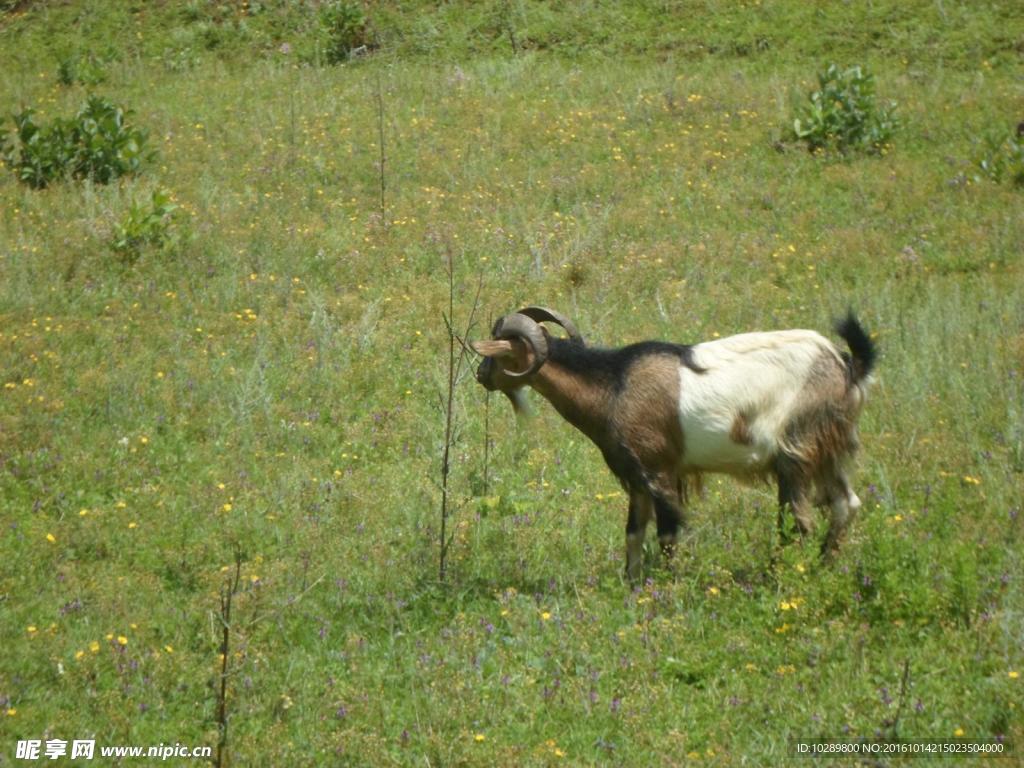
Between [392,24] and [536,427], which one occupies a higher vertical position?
[392,24]

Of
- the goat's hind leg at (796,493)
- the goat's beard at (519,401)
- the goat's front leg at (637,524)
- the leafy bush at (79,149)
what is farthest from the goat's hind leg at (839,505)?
the leafy bush at (79,149)

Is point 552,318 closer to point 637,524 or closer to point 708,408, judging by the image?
point 708,408

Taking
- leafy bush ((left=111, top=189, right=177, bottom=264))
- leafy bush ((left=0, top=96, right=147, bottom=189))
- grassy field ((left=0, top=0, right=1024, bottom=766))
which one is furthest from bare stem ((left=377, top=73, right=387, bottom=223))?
leafy bush ((left=0, top=96, right=147, bottom=189))

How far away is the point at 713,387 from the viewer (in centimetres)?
722

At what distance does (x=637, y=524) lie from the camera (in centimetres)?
734

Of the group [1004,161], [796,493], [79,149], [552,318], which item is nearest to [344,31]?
[79,149]

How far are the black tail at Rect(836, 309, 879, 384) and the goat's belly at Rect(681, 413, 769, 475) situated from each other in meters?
0.72

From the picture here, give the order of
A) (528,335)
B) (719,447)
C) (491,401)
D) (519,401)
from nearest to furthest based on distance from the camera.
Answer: (719,447), (528,335), (519,401), (491,401)

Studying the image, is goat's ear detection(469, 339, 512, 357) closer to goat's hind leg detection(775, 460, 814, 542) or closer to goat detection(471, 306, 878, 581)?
goat detection(471, 306, 878, 581)

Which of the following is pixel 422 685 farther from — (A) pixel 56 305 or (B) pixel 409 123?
(B) pixel 409 123

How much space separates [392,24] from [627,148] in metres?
6.68

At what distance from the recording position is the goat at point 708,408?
712cm

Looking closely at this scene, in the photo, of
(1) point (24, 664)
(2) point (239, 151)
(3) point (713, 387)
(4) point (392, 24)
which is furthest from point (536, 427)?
(4) point (392, 24)

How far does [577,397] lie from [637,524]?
874 mm
